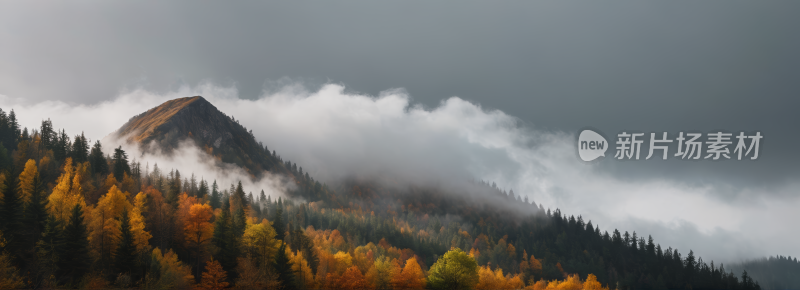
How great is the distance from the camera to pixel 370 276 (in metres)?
107

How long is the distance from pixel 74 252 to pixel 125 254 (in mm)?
8108

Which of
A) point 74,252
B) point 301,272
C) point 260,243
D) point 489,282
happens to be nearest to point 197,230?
point 260,243

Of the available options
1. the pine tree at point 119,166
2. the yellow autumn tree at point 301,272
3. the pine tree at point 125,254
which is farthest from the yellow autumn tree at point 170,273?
the pine tree at point 119,166

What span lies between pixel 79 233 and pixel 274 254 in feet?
120

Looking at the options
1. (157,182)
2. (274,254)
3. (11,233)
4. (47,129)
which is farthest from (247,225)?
(47,129)

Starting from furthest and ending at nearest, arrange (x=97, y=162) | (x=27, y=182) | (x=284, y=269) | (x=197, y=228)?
(x=97, y=162) → (x=27, y=182) → (x=197, y=228) → (x=284, y=269)

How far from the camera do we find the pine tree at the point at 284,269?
3324 inches

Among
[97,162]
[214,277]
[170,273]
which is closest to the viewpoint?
[170,273]

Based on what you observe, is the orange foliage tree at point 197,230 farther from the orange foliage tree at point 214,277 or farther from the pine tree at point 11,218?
the pine tree at point 11,218

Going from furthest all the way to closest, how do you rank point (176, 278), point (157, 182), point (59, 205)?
point (157, 182), point (59, 205), point (176, 278)

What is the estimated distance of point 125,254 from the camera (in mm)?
74000

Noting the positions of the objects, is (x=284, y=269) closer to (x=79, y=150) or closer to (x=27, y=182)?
(x=27, y=182)

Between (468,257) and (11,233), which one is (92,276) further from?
(468,257)

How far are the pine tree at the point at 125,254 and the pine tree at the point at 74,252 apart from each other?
5221mm
